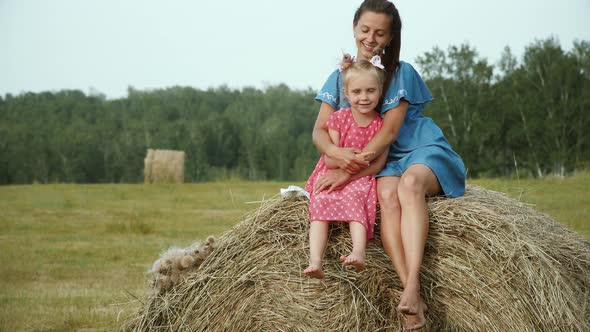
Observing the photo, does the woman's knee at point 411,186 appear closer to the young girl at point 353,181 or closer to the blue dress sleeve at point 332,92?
the young girl at point 353,181

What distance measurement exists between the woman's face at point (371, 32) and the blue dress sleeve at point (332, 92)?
0.24m

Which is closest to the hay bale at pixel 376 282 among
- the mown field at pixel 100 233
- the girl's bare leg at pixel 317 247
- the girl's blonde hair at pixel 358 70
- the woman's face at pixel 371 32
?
the girl's bare leg at pixel 317 247

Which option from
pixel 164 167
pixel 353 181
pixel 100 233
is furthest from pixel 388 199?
pixel 164 167

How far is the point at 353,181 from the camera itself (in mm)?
4414

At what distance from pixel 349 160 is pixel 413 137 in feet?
1.97

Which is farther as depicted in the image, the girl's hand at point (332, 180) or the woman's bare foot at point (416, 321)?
the girl's hand at point (332, 180)

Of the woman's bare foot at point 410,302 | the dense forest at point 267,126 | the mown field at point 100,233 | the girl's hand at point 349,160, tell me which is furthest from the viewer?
the dense forest at point 267,126

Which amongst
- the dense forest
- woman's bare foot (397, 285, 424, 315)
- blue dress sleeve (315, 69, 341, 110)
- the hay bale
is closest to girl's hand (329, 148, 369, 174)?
the hay bale

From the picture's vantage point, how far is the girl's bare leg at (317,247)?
407cm

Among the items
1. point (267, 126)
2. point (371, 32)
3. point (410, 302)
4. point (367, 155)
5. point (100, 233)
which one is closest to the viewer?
point (410, 302)

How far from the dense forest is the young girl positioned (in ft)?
72.9

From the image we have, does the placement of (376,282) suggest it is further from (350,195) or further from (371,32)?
(371,32)

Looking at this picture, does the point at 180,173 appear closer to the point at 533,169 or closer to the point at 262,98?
the point at 533,169

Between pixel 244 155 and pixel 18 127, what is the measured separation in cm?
1022
